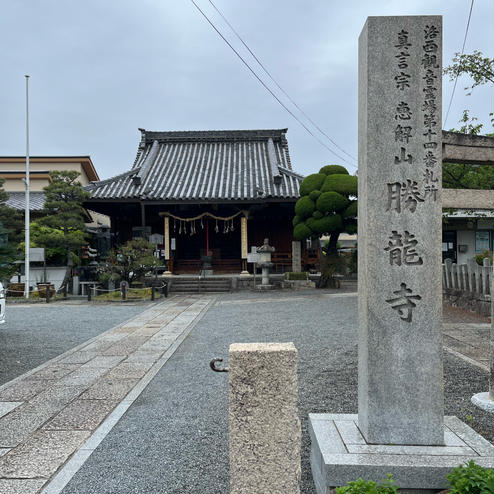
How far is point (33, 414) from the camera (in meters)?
4.30

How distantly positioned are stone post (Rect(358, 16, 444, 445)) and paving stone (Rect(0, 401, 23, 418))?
12.2ft

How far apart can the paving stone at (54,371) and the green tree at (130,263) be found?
9.26 metres

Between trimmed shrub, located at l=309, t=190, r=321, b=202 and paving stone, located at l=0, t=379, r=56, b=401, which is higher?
trimmed shrub, located at l=309, t=190, r=321, b=202

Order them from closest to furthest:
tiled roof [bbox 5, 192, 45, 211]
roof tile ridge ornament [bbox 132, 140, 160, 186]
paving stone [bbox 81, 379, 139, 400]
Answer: paving stone [bbox 81, 379, 139, 400] → roof tile ridge ornament [bbox 132, 140, 160, 186] → tiled roof [bbox 5, 192, 45, 211]

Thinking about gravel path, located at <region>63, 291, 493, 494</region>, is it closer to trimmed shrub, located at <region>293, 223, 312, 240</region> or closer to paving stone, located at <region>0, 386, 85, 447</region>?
paving stone, located at <region>0, 386, 85, 447</region>

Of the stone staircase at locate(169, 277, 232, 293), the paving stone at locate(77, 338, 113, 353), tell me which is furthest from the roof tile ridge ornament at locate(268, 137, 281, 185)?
the paving stone at locate(77, 338, 113, 353)

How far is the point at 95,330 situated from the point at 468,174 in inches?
378

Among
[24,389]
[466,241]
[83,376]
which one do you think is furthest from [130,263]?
[466,241]

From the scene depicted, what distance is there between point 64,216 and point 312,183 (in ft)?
33.5

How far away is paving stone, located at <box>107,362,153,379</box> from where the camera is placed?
5.70m

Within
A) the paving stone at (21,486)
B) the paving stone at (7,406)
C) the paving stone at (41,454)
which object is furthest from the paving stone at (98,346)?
the paving stone at (21,486)

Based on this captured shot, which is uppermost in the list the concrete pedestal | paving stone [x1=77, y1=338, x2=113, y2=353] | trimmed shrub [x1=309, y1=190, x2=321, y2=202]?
trimmed shrub [x1=309, y1=190, x2=321, y2=202]

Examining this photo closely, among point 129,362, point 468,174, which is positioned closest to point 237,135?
point 468,174

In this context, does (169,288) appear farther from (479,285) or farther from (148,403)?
(148,403)
